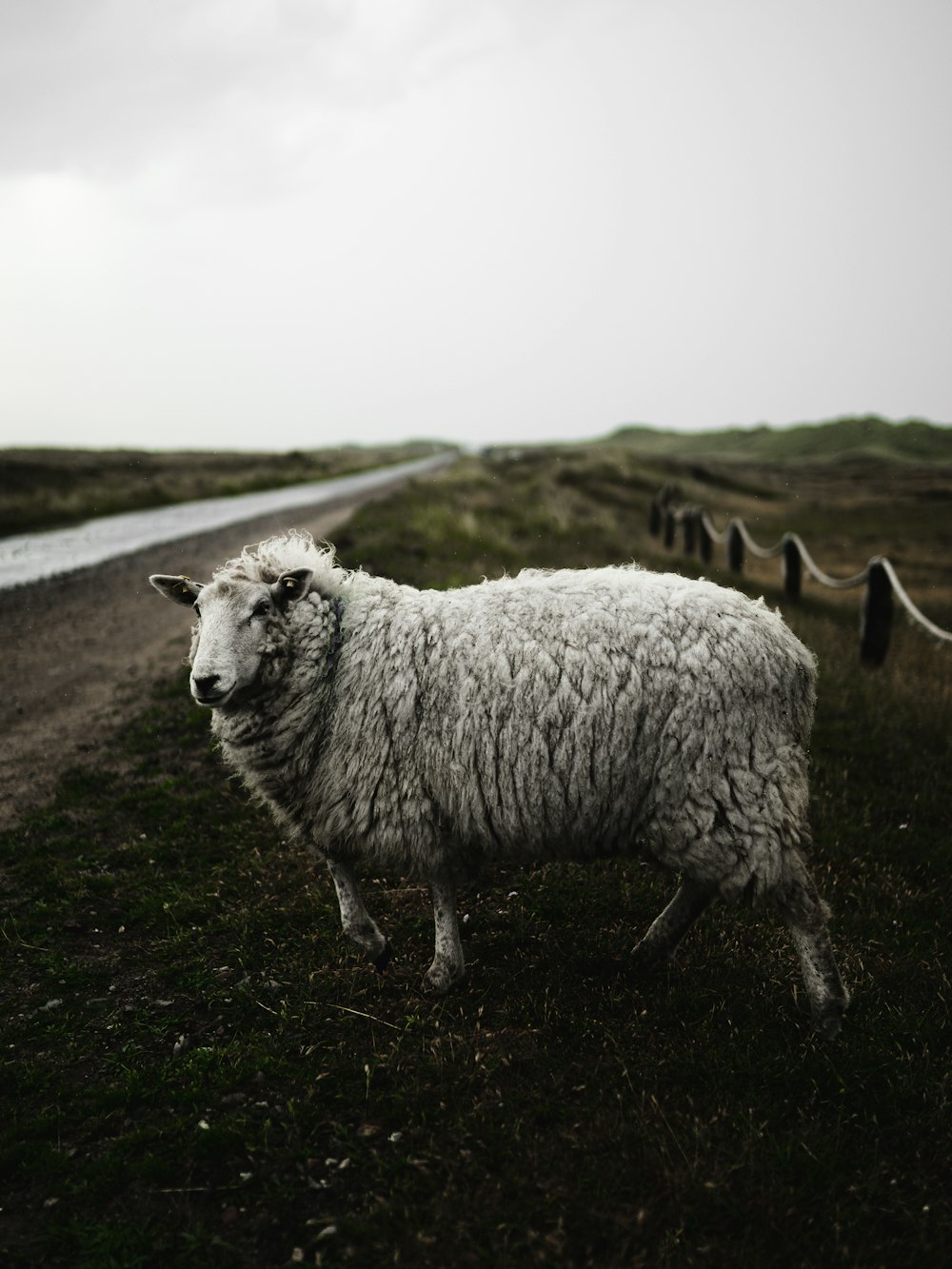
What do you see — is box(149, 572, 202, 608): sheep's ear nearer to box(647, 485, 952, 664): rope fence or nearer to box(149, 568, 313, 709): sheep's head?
box(149, 568, 313, 709): sheep's head

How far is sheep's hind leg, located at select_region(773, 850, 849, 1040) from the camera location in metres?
3.63

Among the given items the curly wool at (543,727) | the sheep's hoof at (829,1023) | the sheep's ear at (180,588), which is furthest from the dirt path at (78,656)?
the sheep's hoof at (829,1023)

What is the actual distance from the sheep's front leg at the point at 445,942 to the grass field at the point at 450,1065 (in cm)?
12

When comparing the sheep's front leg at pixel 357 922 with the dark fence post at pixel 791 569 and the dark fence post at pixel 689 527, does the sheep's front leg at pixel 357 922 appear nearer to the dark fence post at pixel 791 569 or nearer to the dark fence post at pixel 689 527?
A: the dark fence post at pixel 791 569

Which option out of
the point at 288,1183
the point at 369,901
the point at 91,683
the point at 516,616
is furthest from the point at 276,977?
the point at 91,683

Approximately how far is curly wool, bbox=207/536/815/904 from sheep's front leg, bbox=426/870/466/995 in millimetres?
137

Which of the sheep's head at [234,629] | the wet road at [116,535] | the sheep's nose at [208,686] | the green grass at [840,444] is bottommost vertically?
the green grass at [840,444]

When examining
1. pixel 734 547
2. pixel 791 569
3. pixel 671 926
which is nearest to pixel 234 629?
pixel 671 926

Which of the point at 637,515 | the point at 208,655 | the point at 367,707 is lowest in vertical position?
the point at 637,515

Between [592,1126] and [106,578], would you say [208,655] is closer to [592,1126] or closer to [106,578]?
[592,1126]

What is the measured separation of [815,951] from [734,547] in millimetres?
14132

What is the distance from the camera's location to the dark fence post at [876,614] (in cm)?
932

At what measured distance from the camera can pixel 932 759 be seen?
22.9ft

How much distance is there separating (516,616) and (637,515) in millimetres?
24903
